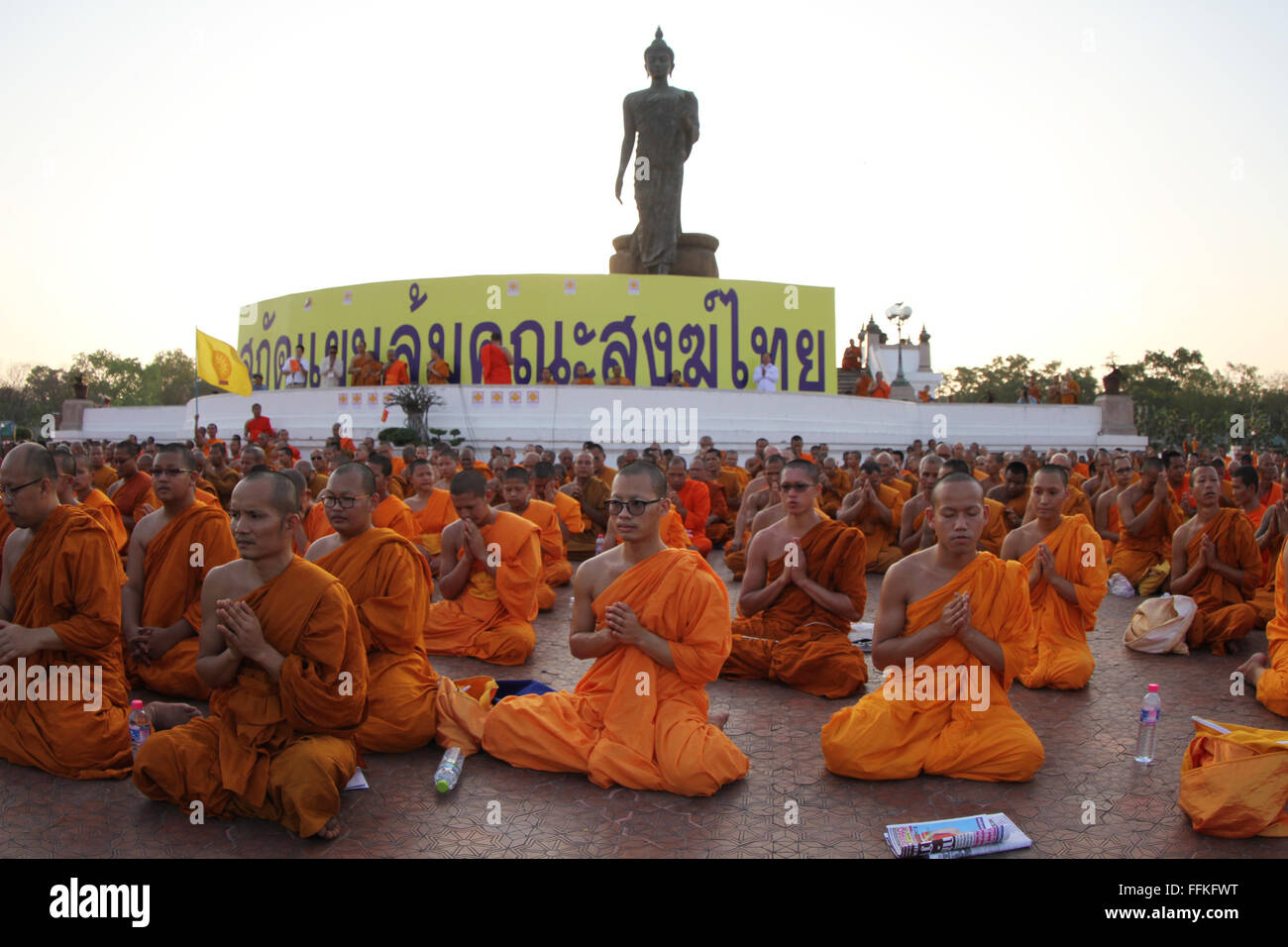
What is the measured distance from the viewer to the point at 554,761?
4406 mm

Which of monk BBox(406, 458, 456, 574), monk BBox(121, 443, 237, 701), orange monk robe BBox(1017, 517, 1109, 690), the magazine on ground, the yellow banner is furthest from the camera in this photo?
the yellow banner

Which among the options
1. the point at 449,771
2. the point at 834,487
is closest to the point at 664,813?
the point at 449,771

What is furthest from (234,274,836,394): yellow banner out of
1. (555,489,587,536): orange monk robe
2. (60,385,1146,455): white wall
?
(555,489,587,536): orange monk robe

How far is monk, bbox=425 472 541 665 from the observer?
6578mm

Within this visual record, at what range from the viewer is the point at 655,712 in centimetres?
438

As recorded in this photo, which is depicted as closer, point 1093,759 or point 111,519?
point 1093,759

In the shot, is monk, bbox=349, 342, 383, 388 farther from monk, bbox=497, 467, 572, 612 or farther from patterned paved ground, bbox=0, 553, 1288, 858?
patterned paved ground, bbox=0, 553, 1288, 858

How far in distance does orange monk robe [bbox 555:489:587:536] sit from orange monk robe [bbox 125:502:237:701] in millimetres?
5099

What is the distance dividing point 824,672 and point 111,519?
585 centimetres

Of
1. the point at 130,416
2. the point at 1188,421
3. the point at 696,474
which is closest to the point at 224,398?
the point at 130,416

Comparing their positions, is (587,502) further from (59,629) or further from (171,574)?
(59,629)

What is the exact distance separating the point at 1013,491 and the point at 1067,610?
2.53 meters
